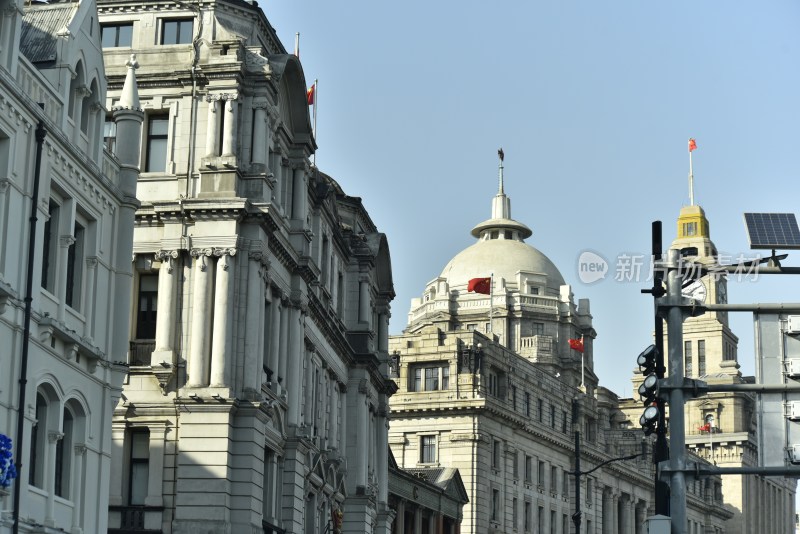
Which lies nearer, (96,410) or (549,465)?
(96,410)

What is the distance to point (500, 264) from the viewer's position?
494ft

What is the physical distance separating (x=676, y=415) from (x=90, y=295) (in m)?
15.3

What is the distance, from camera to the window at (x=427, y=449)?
338 feet

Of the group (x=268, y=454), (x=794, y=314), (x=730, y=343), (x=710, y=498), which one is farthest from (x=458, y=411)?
(x=730, y=343)

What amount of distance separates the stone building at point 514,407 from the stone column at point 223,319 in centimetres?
3897

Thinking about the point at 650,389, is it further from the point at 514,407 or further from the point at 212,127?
the point at 514,407

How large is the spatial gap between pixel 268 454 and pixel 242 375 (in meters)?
3.99

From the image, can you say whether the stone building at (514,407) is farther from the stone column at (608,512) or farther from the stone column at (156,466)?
the stone column at (156,466)

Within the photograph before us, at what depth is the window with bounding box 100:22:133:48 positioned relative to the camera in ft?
173

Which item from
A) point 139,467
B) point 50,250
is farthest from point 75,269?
point 139,467

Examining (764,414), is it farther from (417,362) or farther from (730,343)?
(730,343)

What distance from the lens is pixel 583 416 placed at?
11944 centimetres

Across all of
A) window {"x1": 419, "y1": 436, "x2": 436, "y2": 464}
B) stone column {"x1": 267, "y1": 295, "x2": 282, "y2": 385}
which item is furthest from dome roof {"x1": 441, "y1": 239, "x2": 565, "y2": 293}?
stone column {"x1": 267, "y1": 295, "x2": 282, "y2": 385}

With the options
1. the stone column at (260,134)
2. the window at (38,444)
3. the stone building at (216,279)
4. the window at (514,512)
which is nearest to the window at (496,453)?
the window at (514,512)
